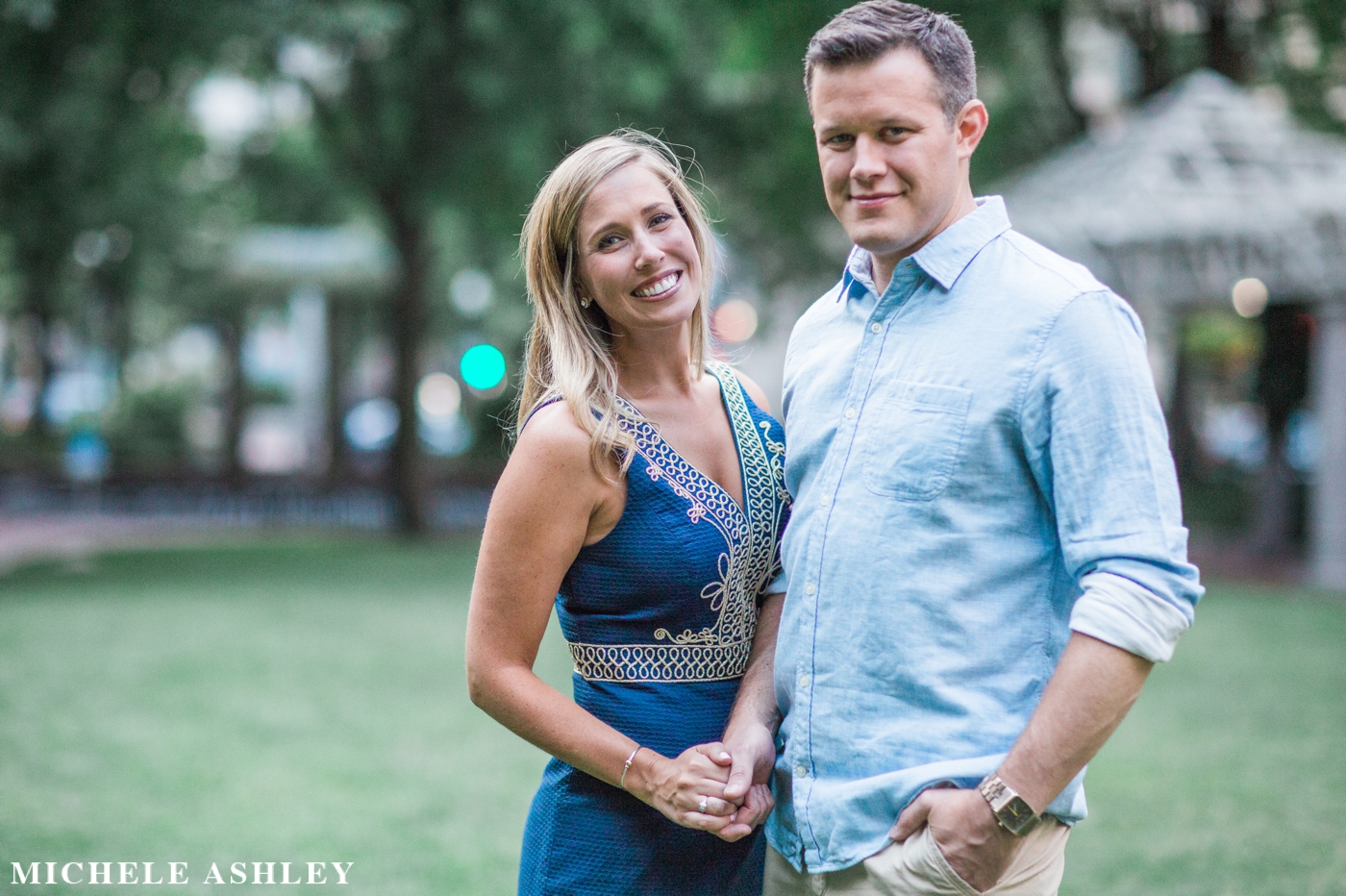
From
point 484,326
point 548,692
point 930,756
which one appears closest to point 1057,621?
point 930,756

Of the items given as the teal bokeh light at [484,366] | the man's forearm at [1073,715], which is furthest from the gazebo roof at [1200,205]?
the teal bokeh light at [484,366]

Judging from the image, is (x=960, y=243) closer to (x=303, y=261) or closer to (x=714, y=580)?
(x=714, y=580)

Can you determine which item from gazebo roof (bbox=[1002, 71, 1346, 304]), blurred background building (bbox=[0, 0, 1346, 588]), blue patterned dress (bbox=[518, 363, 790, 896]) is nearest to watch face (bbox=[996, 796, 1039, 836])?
blue patterned dress (bbox=[518, 363, 790, 896])

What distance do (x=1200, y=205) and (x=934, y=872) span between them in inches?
587

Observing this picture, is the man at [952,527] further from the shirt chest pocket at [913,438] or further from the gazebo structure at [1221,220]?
the gazebo structure at [1221,220]

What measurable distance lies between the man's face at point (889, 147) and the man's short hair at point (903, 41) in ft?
0.05

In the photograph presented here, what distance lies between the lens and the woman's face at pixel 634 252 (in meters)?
2.48

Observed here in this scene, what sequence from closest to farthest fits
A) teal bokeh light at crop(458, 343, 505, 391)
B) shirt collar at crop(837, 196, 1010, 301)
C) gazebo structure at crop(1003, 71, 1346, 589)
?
1. shirt collar at crop(837, 196, 1010, 301)
2. gazebo structure at crop(1003, 71, 1346, 589)
3. teal bokeh light at crop(458, 343, 505, 391)

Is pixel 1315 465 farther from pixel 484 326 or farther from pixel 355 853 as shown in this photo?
pixel 484 326

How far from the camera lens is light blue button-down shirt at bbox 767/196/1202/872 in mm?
1929

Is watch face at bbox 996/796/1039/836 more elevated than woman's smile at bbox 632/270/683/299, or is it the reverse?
woman's smile at bbox 632/270/683/299

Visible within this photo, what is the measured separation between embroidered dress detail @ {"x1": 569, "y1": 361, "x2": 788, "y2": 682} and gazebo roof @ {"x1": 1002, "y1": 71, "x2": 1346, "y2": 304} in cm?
1314

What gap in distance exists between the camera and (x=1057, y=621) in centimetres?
212

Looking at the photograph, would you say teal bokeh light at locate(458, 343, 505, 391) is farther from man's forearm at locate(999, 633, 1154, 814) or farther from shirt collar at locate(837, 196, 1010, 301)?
man's forearm at locate(999, 633, 1154, 814)
